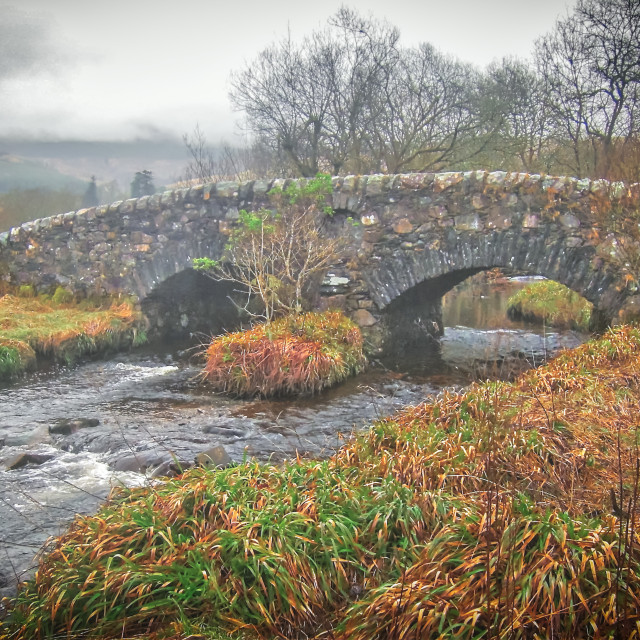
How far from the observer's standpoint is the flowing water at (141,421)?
547 centimetres

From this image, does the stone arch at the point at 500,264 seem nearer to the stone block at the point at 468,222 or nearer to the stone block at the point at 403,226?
the stone block at the point at 468,222

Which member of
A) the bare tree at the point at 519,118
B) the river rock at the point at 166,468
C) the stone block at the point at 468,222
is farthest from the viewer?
the bare tree at the point at 519,118

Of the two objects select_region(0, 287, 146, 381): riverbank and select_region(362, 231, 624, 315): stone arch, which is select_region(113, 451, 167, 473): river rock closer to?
select_region(0, 287, 146, 381): riverbank

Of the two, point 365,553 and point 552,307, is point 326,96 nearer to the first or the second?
point 552,307

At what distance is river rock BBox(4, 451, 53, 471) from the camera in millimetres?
6484

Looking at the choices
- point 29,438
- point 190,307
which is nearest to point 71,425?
point 29,438

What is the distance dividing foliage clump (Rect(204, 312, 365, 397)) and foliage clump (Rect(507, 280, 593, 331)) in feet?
21.5

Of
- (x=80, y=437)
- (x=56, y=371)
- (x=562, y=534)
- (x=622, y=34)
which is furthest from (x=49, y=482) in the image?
(x=622, y=34)

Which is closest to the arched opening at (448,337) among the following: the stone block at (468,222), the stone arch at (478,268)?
the stone arch at (478,268)

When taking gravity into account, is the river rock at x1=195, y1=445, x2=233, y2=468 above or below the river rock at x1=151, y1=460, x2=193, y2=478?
above

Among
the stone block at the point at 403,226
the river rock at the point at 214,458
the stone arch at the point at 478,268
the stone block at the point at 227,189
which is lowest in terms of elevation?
the river rock at the point at 214,458

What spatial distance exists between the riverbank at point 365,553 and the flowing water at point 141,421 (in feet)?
1.85

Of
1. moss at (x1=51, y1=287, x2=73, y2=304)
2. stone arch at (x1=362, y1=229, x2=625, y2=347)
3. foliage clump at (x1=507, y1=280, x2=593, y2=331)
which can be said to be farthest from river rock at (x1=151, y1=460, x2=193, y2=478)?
foliage clump at (x1=507, y1=280, x2=593, y2=331)

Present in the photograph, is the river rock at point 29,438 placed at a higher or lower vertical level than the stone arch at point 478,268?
lower
